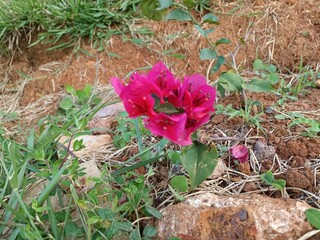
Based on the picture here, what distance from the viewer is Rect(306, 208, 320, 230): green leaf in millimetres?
1094

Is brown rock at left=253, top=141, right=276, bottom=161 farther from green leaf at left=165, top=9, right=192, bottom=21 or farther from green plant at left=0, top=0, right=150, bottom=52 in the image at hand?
green plant at left=0, top=0, right=150, bottom=52

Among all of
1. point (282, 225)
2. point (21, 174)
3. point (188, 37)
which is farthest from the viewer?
point (188, 37)

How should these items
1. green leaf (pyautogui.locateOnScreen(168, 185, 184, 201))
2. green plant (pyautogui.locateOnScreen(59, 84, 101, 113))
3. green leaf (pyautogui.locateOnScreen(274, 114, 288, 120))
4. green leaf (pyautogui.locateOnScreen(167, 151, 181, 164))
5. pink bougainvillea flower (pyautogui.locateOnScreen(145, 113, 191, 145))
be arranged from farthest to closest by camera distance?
green plant (pyautogui.locateOnScreen(59, 84, 101, 113)) < green leaf (pyautogui.locateOnScreen(274, 114, 288, 120)) < green leaf (pyautogui.locateOnScreen(167, 151, 181, 164)) < green leaf (pyautogui.locateOnScreen(168, 185, 184, 201)) < pink bougainvillea flower (pyautogui.locateOnScreen(145, 113, 191, 145))

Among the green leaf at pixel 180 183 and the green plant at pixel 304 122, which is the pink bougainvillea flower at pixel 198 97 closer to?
the green leaf at pixel 180 183

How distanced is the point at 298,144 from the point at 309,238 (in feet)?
1.18

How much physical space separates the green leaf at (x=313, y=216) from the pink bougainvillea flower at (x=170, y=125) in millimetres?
350

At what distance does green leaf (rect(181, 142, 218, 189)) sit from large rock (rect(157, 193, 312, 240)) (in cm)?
9

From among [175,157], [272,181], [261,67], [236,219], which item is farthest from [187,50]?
[236,219]

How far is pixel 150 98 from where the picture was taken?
3.33 ft

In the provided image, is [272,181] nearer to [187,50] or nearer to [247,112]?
[247,112]

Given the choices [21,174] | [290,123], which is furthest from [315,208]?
[21,174]

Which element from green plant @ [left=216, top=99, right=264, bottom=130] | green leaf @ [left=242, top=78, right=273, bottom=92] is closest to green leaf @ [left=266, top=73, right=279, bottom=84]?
green plant @ [left=216, top=99, right=264, bottom=130]

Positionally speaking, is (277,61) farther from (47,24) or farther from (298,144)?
(47,24)

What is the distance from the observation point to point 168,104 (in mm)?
1031
